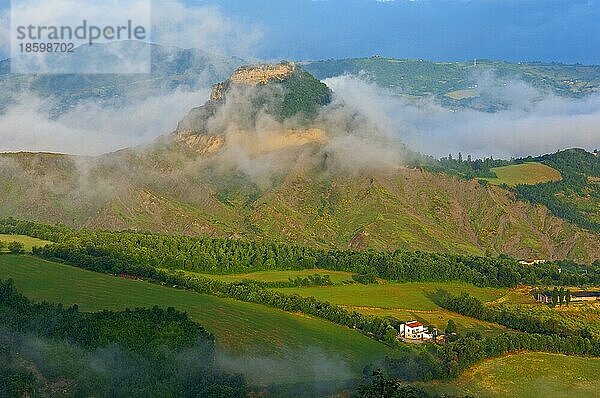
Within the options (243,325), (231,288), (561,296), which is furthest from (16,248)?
(561,296)

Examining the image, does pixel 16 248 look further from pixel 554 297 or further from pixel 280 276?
pixel 554 297

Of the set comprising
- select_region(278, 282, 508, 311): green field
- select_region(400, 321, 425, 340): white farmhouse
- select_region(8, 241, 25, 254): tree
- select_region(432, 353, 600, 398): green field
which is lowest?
select_region(432, 353, 600, 398): green field

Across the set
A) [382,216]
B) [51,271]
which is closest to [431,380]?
[51,271]

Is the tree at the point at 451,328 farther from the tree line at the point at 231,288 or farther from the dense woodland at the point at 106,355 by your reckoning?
the dense woodland at the point at 106,355

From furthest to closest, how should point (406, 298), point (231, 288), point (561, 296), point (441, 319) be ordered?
point (406, 298)
point (561, 296)
point (231, 288)
point (441, 319)

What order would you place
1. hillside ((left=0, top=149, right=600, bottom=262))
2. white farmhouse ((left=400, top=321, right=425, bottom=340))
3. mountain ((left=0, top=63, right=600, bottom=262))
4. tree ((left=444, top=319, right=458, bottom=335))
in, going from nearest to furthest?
white farmhouse ((left=400, top=321, right=425, bottom=340))
tree ((left=444, top=319, right=458, bottom=335))
mountain ((left=0, top=63, right=600, bottom=262))
hillside ((left=0, top=149, right=600, bottom=262))

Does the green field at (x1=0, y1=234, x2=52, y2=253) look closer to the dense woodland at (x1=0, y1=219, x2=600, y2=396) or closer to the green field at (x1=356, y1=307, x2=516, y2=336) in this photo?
the dense woodland at (x1=0, y1=219, x2=600, y2=396)

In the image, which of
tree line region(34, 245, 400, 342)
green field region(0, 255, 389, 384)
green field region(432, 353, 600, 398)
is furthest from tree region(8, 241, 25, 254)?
green field region(432, 353, 600, 398)

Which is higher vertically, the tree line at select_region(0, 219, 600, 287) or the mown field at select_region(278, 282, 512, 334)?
the tree line at select_region(0, 219, 600, 287)
